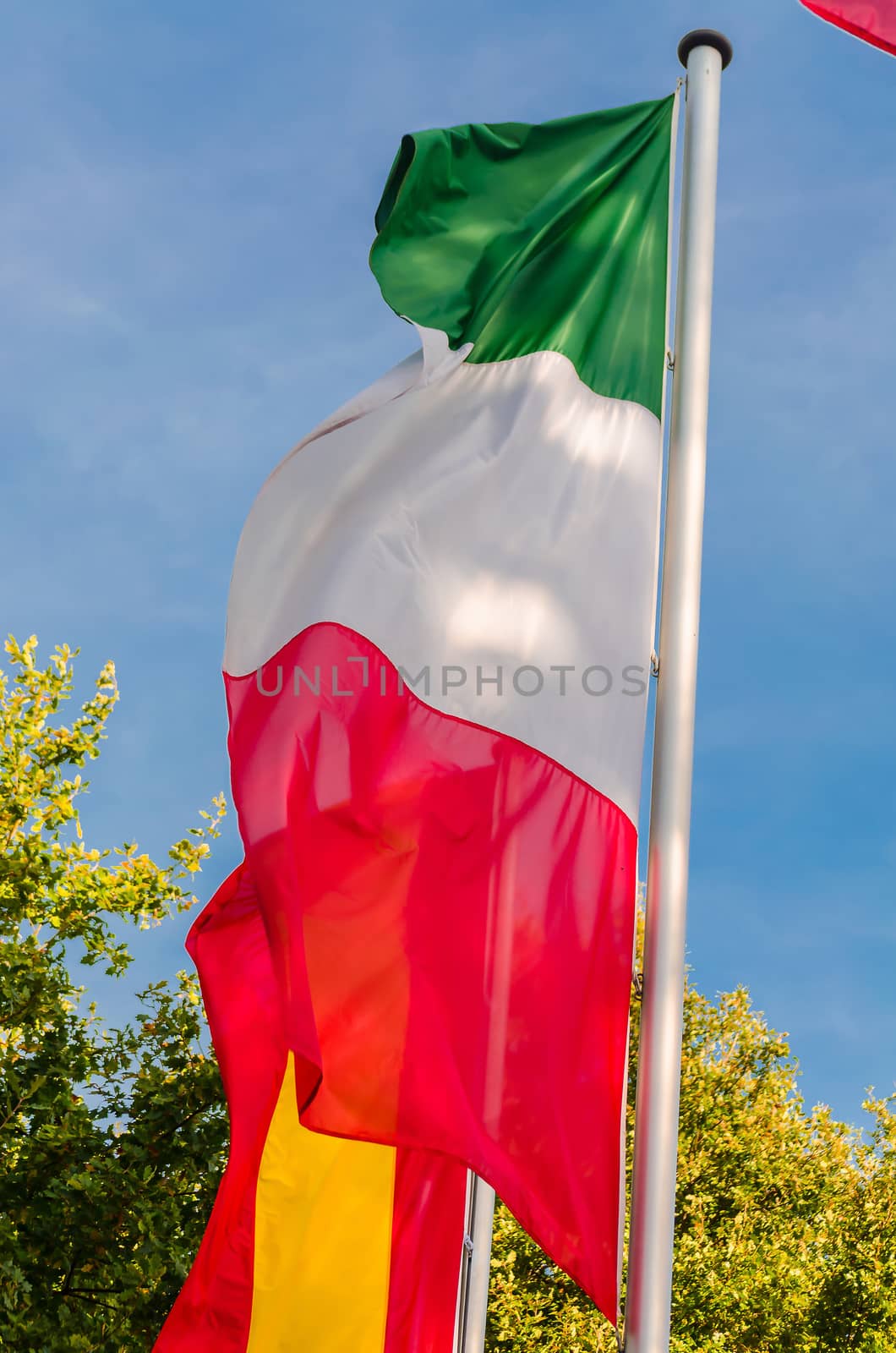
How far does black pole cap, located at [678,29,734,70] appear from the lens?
5.67 meters

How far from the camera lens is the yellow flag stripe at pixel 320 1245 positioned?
17.8 feet

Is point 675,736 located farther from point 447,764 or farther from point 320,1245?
point 320,1245

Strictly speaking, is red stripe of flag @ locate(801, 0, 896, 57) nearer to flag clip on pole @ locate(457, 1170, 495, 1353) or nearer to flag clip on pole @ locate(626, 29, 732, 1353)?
flag clip on pole @ locate(626, 29, 732, 1353)

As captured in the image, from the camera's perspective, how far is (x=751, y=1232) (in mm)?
17922

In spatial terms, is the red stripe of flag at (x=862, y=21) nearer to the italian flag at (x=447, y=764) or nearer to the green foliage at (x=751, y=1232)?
the italian flag at (x=447, y=764)

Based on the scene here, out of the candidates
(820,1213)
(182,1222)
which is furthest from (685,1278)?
(182,1222)

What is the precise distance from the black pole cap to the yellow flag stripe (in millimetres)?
4725

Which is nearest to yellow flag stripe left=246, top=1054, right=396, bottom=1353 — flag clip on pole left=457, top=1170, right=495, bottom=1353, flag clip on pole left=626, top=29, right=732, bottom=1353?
flag clip on pole left=457, top=1170, right=495, bottom=1353

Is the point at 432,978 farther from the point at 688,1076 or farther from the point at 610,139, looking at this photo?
the point at 688,1076

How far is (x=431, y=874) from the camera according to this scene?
4.70 m

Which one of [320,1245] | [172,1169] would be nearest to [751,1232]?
[172,1169]

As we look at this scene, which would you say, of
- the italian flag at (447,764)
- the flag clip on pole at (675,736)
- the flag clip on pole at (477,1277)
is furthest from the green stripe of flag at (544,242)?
the flag clip on pole at (477,1277)

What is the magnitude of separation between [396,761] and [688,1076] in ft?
51.9

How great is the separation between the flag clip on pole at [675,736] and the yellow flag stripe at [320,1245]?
149 centimetres
